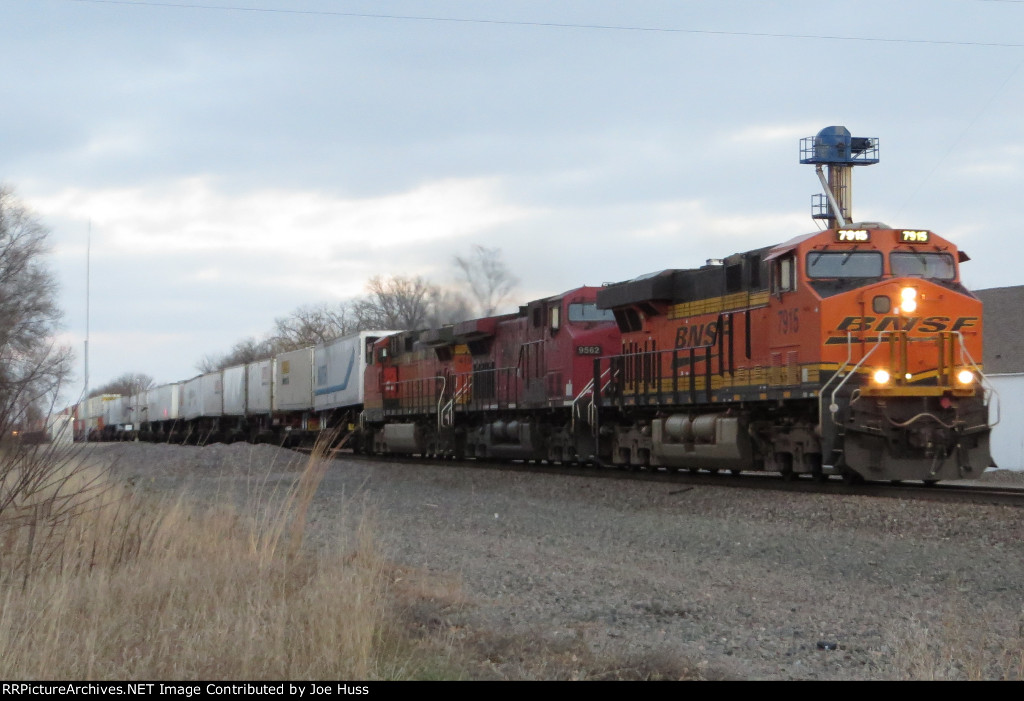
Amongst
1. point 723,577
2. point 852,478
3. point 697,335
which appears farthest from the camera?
point 697,335

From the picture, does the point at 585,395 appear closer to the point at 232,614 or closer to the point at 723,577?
the point at 723,577

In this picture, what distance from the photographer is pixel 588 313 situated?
69.8 feet

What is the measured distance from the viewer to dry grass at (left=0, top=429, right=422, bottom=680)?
500 cm

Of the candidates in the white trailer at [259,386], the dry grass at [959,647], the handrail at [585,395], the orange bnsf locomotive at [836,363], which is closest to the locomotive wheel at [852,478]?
the orange bnsf locomotive at [836,363]

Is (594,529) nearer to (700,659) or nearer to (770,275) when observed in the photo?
(770,275)

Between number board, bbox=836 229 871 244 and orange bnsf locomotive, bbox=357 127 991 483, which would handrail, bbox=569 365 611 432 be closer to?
orange bnsf locomotive, bbox=357 127 991 483

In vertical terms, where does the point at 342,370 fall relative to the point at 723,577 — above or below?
above

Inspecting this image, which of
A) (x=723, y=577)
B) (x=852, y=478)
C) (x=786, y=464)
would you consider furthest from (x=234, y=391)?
(x=723, y=577)

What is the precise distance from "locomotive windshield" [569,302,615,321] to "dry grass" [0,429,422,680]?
39.1 feet

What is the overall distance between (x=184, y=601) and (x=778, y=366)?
A: 993cm

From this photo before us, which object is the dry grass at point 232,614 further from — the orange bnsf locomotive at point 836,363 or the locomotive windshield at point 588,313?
the locomotive windshield at point 588,313

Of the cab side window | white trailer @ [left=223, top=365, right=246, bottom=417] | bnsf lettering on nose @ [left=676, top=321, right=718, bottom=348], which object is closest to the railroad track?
bnsf lettering on nose @ [left=676, top=321, right=718, bottom=348]
